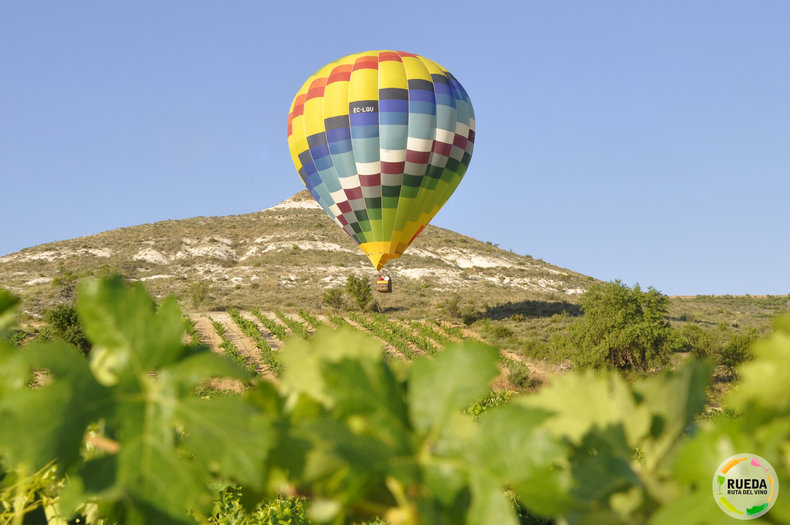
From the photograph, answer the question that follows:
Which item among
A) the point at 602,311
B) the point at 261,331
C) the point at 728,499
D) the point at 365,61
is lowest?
the point at 261,331

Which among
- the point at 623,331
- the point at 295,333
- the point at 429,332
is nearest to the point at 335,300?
the point at 295,333

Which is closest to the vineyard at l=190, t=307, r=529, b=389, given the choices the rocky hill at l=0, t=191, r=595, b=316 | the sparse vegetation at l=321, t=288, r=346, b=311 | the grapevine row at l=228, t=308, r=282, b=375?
the grapevine row at l=228, t=308, r=282, b=375

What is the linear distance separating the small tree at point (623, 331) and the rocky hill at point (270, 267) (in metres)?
11.3

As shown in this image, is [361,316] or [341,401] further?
[361,316]

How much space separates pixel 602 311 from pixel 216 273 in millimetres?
31015

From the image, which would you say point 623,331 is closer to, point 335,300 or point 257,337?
point 257,337

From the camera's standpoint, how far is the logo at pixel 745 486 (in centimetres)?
39

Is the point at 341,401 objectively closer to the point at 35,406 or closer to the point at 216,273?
the point at 35,406

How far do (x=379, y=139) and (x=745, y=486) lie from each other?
62.9 feet

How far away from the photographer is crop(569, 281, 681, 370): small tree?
18797 mm

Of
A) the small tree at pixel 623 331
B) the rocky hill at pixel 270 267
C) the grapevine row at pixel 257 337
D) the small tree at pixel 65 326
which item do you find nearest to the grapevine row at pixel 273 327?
the grapevine row at pixel 257 337

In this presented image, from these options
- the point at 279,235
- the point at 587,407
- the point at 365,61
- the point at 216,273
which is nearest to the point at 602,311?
the point at 365,61

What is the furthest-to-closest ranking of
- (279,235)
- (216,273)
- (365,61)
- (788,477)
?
(279,235), (216,273), (365,61), (788,477)

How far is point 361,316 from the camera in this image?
29.6 metres
